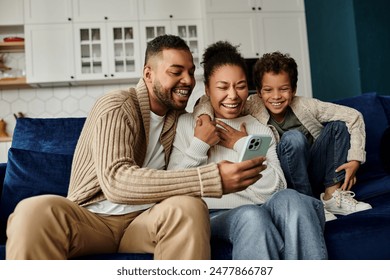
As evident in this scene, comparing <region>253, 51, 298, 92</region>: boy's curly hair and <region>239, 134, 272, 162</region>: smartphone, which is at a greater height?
<region>253, 51, 298, 92</region>: boy's curly hair

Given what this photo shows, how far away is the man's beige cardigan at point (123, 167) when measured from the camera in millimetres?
1000

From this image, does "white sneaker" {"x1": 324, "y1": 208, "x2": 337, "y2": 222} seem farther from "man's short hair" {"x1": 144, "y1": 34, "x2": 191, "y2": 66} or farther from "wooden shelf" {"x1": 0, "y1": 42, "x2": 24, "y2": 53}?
"wooden shelf" {"x1": 0, "y1": 42, "x2": 24, "y2": 53}

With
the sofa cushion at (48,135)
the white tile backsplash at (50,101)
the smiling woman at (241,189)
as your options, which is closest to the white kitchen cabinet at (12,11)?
the white tile backsplash at (50,101)

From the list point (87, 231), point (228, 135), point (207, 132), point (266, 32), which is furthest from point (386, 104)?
point (266, 32)

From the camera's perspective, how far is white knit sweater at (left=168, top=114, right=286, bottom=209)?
1.30 meters

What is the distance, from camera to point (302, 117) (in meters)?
1.62

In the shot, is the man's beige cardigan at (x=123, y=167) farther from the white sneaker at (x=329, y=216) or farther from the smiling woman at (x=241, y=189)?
the white sneaker at (x=329, y=216)

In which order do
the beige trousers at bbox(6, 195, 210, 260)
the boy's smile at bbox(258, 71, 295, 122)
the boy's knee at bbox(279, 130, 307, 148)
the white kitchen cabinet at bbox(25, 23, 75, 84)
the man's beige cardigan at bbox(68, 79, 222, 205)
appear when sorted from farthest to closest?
the white kitchen cabinet at bbox(25, 23, 75, 84), the boy's smile at bbox(258, 71, 295, 122), the boy's knee at bbox(279, 130, 307, 148), the man's beige cardigan at bbox(68, 79, 222, 205), the beige trousers at bbox(6, 195, 210, 260)

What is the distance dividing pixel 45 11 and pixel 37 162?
248cm

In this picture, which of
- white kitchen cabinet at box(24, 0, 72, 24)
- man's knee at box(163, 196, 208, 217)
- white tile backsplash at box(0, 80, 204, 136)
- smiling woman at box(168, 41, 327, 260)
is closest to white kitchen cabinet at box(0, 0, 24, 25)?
white kitchen cabinet at box(24, 0, 72, 24)

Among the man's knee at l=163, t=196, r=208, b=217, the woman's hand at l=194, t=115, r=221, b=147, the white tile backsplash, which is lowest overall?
the man's knee at l=163, t=196, r=208, b=217

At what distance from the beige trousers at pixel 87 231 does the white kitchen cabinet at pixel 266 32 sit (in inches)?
110

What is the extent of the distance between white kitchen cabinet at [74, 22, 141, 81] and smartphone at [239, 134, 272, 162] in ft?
8.96
